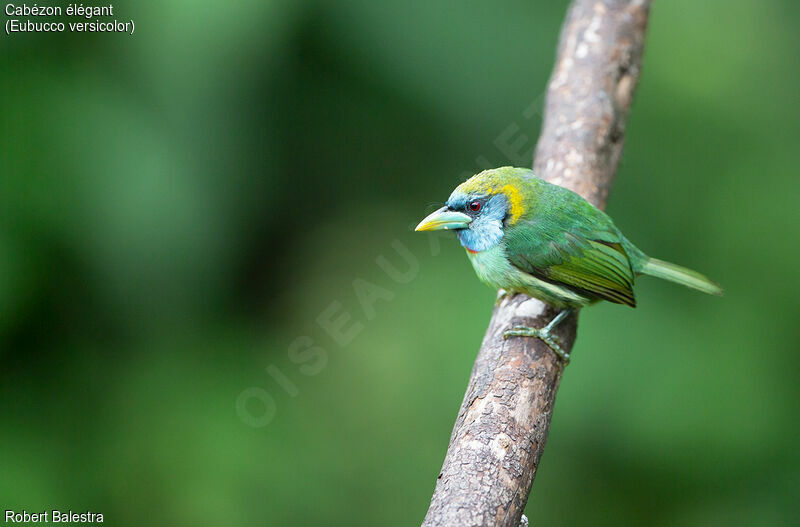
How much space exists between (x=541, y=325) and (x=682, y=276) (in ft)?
1.98

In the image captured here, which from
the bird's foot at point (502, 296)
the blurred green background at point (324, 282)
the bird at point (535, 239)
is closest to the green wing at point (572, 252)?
the bird at point (535, 239)

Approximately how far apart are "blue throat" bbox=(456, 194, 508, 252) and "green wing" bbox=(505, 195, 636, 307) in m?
0.05

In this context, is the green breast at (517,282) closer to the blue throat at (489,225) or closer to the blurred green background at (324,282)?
the blue throat at (489,225)

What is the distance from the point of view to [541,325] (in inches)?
101

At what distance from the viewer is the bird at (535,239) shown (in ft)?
8.34

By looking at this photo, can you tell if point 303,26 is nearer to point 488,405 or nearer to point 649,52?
point 649,52

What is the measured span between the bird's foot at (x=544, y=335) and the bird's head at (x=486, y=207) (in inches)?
13.8

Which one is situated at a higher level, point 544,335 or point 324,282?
point 324,282

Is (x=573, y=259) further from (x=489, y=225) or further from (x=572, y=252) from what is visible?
(x=489, y=225)

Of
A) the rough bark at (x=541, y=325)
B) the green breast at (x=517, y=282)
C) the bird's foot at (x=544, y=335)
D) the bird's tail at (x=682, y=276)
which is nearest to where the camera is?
the rough bark at (x=541, y=325)

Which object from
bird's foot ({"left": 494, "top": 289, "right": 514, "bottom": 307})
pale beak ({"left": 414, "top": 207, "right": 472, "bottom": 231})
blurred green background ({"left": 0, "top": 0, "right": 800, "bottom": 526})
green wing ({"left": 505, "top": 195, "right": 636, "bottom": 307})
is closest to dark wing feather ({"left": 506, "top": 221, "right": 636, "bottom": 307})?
green wing ({"left": 505, "top": 195, "right": 636, "bottom": 307})

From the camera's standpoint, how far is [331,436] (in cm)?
376

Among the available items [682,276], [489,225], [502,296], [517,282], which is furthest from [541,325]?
[682,276]

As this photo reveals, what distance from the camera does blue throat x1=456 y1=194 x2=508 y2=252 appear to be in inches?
101
